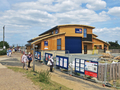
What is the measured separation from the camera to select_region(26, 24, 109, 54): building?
82.6ft

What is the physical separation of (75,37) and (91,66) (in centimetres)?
1879

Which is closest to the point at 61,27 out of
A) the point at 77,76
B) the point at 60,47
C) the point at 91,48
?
the point at 60,47

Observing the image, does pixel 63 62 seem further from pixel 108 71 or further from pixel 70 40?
pixel 70 40

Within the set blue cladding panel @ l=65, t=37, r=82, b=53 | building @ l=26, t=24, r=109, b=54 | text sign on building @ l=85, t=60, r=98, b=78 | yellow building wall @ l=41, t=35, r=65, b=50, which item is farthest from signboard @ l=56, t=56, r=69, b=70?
blue cladding panel @ l=65, t=37, r=82, b=53

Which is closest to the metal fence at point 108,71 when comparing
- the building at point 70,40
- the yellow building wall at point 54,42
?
the building at point 70,40

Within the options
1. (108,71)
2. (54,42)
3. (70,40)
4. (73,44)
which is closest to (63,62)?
(108,71)

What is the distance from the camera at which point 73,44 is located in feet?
91.6

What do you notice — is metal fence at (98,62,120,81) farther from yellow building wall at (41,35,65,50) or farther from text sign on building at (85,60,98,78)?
yellow building wall at (41,35,65,50)

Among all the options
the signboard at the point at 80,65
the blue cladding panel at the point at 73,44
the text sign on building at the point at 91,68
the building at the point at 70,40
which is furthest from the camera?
the blue cladding panel at the point at 73,44

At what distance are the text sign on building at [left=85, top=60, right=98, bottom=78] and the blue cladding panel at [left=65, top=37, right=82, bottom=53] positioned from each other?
17.1m

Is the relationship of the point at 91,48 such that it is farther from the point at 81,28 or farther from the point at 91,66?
the point at 91,66

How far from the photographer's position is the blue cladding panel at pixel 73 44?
27.3 meters

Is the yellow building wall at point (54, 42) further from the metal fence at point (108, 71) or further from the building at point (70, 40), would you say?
the metal fence at point (108, 71)

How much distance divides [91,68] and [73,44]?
18.2m
